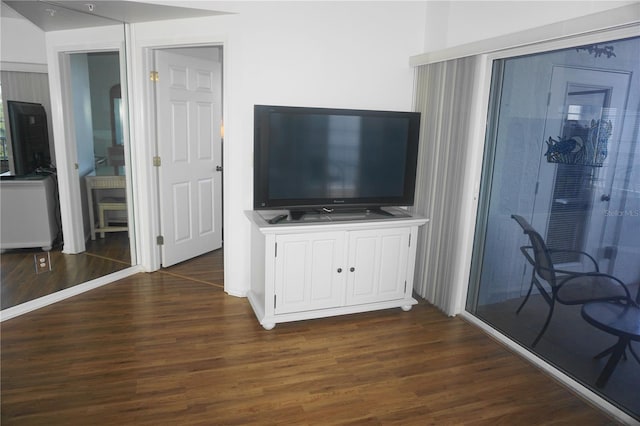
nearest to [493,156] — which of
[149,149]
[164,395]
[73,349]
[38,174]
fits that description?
[164,395]

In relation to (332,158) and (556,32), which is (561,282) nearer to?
(556,32)

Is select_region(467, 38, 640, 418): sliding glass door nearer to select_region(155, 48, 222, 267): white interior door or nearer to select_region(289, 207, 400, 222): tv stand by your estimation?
select_region(289, 207, 400, 222): tv stand

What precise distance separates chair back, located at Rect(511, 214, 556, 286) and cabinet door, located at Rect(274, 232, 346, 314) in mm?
1262

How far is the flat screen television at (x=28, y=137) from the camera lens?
2900 millimetres

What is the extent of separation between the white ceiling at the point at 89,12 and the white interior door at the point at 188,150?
17.1 inches

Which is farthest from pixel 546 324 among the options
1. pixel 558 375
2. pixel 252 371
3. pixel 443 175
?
pixel 252 371

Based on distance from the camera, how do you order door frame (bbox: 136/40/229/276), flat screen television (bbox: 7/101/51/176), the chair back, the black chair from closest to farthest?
the black chair, the chair back, flat screen television (bbox: 7/101/51/176), door frame (bbox: 136/40/229/276)

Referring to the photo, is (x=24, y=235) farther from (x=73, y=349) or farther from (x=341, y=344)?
(x=341, y=344)

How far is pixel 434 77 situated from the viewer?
3301mm

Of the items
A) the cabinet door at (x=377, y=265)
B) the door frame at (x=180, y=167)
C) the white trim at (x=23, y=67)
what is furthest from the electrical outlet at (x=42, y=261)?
the cabinet door at (x=377, y=265)

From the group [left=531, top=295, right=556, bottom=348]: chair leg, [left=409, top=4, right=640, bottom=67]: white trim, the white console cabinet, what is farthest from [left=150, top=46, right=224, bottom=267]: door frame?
[left=531, top=295, right=556, bottom=348]: chair leg

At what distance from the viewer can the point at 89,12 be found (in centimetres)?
321

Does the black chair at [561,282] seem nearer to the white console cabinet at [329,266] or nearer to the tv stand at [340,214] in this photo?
the white console cabinet at [329,266]

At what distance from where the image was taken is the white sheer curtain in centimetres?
305
